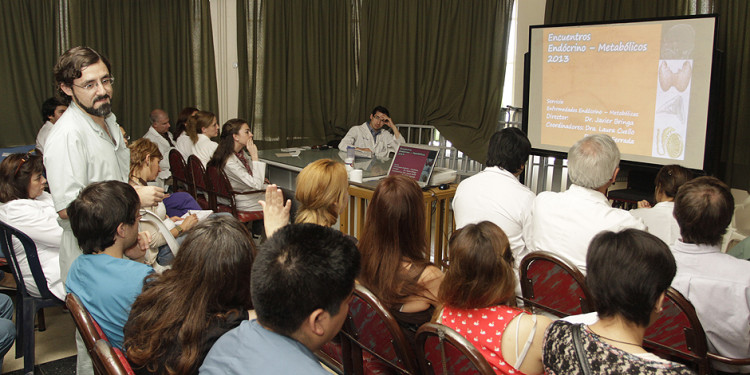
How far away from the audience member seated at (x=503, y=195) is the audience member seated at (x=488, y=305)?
40.1 inches

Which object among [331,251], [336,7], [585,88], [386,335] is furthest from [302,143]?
[331,251]

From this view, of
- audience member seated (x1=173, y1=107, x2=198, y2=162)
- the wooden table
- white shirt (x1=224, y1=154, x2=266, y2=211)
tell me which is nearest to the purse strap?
the wooden table

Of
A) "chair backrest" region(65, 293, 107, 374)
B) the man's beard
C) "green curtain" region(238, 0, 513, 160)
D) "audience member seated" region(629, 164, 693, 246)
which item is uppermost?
"green curtain" region(238, 0, 513, 160)

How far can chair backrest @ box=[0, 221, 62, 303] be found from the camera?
2.25 m

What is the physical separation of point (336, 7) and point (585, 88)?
11.2ft

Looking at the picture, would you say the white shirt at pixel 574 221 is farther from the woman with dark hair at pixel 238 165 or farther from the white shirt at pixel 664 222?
the woman with dark hair at pixel 238 165

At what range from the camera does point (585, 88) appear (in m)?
4.66

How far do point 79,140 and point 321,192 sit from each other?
3.18ft

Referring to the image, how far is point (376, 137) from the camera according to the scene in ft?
20.0

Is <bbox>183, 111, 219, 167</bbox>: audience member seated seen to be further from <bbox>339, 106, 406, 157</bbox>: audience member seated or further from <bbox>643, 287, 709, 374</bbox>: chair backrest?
Result: <bbox>643, 287, 709, 374</bbox>: chair backrest

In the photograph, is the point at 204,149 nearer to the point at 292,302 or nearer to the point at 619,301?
the point at 292,302

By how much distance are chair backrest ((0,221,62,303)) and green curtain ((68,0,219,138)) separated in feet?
12.0

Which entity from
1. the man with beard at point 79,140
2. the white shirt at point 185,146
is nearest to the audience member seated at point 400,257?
the man with beard at point 79,140

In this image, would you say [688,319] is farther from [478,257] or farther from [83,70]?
[83,70]
